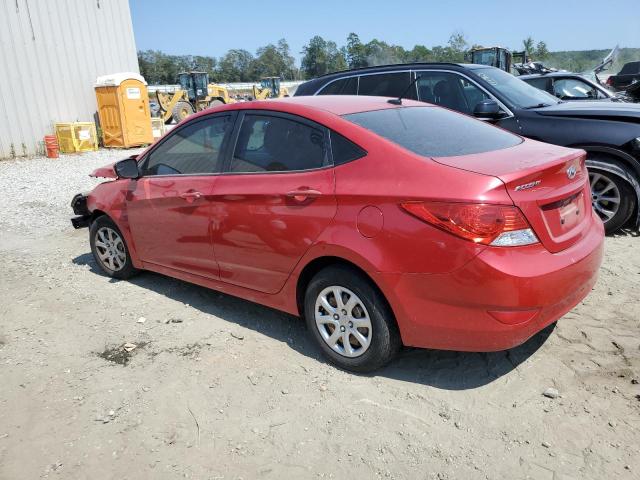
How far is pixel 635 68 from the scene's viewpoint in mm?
19906

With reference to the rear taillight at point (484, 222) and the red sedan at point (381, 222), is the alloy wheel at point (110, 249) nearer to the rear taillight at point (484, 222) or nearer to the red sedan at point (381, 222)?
the red sedan at point (381, 222)

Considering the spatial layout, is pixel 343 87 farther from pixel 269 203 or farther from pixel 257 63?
pixel 257 63

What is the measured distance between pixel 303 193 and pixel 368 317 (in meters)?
0.86

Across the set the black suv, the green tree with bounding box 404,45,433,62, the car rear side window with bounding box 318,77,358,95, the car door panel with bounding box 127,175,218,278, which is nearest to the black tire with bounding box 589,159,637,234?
the black suv

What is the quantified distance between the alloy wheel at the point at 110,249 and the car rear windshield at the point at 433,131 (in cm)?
286

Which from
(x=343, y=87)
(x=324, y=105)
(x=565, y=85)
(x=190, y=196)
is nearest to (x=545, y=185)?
→ (x=324, y=105)

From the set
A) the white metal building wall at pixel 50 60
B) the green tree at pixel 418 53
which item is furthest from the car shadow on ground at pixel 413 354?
the green tree at pixel 418 53

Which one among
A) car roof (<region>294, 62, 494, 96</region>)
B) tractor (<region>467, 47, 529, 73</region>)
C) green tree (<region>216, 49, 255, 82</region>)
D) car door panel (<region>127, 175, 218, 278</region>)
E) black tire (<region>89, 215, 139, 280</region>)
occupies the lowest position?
black tire (<region>89, 215, 139, 280</region>)

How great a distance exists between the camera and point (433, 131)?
347cm

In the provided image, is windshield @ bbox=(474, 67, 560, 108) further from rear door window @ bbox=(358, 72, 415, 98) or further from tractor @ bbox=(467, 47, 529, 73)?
tractor @ bbox=(467, 47, 529, 73)

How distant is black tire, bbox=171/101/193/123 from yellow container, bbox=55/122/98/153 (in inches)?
266

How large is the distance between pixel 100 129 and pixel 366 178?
15825 millimetres

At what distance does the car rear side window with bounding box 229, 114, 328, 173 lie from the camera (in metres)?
3.38

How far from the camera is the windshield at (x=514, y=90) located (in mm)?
6180
